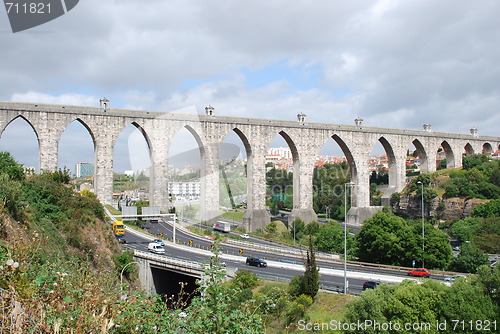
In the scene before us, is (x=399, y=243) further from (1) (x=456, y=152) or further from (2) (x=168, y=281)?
(1) (x=456, y=152)

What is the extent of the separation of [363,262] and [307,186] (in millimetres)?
17383

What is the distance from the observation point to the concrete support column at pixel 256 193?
4375 cm

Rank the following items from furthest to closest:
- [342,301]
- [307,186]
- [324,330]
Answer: [307,186] < [342,301] < [324,330]

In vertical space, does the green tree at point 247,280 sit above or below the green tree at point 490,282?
below

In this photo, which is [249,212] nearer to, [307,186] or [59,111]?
[307,186]

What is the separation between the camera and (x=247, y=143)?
4481 cm

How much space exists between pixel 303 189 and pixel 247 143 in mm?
7773

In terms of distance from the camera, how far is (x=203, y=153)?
4194 centimetres

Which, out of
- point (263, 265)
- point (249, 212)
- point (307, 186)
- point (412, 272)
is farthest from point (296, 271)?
point (307, 186)

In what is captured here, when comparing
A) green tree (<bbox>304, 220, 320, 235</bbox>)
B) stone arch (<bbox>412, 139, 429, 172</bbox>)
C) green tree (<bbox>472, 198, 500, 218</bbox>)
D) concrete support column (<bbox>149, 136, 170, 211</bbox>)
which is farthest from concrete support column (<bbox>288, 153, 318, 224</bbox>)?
stone arch (<bbox>412, 139, 429, 172</bbox>)

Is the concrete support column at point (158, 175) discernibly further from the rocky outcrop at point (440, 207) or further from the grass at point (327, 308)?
the rocky outcrop at point (440, 207)

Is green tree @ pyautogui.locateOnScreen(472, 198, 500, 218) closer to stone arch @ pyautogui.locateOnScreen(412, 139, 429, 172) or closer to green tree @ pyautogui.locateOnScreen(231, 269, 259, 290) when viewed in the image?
stone arch @ pyautogui.locateOnScreen(412, 139, 429, 172)

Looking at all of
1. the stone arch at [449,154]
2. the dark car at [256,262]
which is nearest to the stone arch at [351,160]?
the stone arch at [449,154]

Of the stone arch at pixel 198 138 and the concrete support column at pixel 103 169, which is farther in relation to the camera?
the stone arch at pixel 198 138
